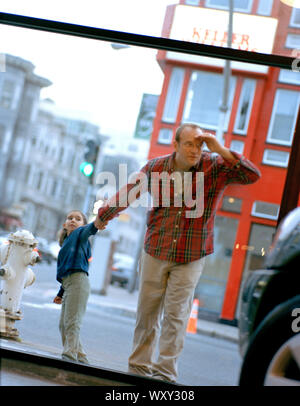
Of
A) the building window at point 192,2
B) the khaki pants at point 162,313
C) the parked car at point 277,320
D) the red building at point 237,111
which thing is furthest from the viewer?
the building window at point 192,2

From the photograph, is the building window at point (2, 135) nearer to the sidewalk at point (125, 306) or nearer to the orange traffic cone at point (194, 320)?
the sidewalk at point (125, 306)

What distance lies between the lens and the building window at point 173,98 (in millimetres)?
5410

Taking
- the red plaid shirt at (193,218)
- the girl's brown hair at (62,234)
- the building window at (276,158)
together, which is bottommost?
the girl's brown hair at (62,234)

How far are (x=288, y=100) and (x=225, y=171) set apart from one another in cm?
85

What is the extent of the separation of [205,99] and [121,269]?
144cm

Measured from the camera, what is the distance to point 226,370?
208 inches

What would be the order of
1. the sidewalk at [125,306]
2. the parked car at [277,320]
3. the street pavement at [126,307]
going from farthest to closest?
the sidewalk at [125,306] < the street pavement at [126,307] < the parked car at [277,320]

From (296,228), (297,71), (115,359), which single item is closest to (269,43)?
(297,71)

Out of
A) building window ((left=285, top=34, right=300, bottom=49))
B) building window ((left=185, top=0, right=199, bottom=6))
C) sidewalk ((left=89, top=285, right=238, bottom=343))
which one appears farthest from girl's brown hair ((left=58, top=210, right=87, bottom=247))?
building window ((left=285, top=34, right=300, bottom=49))

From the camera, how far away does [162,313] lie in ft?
15.7

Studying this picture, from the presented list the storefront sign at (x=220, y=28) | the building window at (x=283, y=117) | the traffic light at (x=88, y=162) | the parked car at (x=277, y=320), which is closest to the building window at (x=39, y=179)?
the traffic light at (x=88, y=162)

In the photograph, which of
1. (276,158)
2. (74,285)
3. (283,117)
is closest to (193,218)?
(276,158)

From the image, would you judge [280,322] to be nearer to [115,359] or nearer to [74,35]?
[115,359]

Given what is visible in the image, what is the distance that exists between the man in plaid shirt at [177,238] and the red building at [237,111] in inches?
15.6
